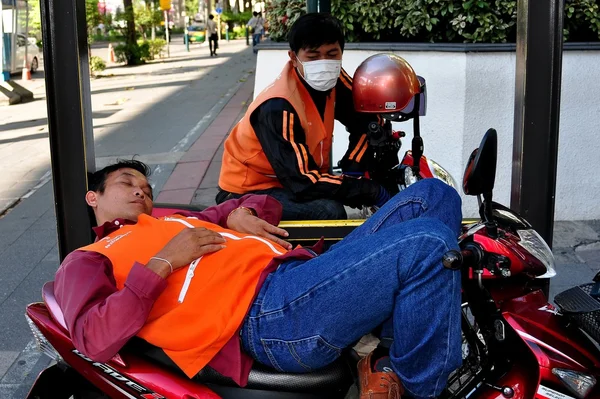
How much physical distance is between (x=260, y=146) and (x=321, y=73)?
0.46 m

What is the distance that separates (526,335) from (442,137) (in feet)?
12.3

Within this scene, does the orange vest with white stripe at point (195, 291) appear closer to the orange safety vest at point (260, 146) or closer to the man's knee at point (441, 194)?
the man's knee at point (441, 194)

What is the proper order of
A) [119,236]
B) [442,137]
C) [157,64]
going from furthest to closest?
1. [157,64]
2. [442,137]
3. [119,236]

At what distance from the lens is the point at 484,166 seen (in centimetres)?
198

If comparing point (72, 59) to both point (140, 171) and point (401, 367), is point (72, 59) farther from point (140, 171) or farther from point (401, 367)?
point (401, 367)

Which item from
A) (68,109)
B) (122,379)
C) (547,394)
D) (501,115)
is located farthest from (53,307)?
(501,115)

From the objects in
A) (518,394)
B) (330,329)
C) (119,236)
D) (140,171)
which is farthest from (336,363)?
(140,171)

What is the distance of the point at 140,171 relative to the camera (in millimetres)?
2783

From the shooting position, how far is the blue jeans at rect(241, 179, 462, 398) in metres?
2.00

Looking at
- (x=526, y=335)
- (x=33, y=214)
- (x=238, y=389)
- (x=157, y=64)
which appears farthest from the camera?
(x=157, y=64)

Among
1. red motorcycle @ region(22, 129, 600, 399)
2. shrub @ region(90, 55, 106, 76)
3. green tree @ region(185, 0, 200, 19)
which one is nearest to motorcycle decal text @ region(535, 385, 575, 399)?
red motorcycle @ region(22, 129, 600, 399)

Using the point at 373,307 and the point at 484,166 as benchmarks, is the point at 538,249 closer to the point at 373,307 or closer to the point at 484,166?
the point at 484,166

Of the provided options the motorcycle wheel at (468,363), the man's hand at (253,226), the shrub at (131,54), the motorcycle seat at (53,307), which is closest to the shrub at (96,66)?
the shrub at (131,54)

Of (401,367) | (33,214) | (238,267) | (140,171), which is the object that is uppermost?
(140,171)
